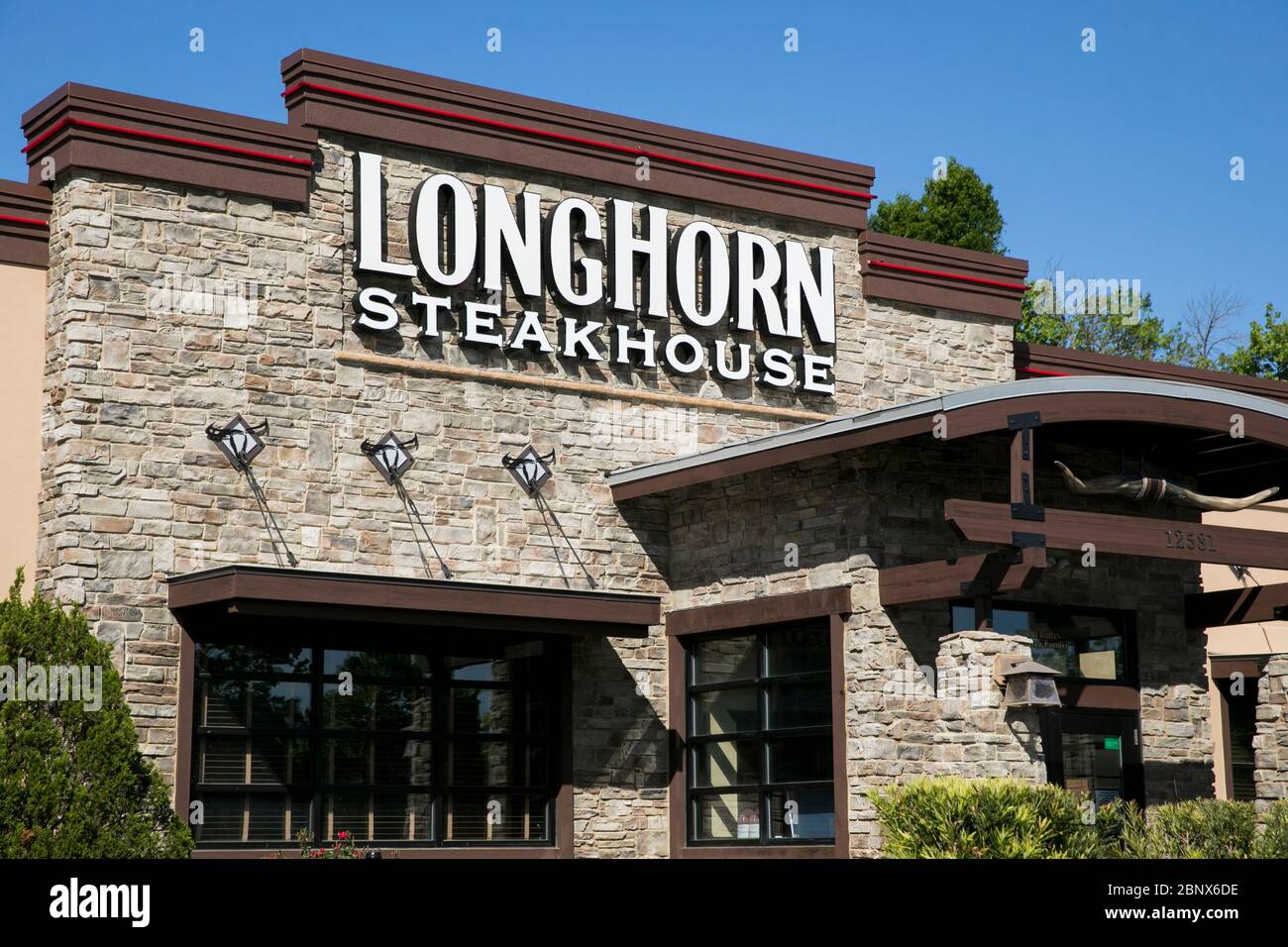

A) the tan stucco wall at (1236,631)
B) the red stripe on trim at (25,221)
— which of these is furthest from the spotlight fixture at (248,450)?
the tan stucco wall at (1236,631)

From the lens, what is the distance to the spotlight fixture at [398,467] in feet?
49.9

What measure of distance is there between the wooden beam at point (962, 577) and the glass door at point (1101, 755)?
8.70 feet

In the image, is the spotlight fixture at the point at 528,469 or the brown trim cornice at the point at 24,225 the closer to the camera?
the brown trim cornice at the point at 24,225

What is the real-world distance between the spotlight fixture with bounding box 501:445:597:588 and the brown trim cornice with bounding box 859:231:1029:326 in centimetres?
496

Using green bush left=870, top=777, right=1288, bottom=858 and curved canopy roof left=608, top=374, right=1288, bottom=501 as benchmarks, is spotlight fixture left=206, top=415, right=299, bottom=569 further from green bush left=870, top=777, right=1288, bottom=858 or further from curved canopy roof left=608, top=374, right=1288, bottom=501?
green bush left=870, top=777, right=1288, bottom=858

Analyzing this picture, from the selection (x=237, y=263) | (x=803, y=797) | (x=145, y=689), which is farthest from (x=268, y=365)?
(x=803, y=797)

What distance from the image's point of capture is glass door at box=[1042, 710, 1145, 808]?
15734mm

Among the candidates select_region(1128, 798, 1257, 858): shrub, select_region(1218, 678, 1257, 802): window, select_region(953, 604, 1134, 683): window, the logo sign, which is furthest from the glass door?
the logo sign

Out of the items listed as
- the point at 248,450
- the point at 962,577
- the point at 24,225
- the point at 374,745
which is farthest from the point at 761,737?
the point at 24,225

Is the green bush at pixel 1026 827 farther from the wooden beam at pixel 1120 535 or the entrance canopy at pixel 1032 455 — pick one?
the wooden beam at pixel 1120 535

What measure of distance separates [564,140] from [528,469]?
3716 millimetres

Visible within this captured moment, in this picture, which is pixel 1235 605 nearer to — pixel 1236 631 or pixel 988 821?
pixel 1236 631

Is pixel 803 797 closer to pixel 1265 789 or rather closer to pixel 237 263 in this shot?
pixel 1265 789

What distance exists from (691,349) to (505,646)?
4059mm
